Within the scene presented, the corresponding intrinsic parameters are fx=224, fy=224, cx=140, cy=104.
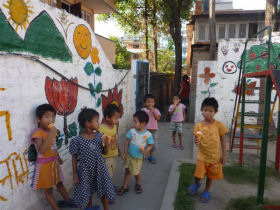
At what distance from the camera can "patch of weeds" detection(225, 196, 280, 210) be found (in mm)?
2819

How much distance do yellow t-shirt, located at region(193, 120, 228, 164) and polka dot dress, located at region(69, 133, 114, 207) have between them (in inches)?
50.1

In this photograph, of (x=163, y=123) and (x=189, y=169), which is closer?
(x=189, y=169)

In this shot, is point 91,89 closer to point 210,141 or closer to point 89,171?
point 89,171

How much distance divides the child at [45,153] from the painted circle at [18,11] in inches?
34.3

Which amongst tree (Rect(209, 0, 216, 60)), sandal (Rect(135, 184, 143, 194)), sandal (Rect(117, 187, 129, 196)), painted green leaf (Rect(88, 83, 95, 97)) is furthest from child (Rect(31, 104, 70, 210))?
tree (Rect(209, 0, 216, 60))

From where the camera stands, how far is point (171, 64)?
104 ft

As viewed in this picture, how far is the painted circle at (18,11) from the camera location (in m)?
2.10

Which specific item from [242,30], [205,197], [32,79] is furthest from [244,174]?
[242,30]

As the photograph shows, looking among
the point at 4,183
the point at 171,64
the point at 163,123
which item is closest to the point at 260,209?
the point at 4,183

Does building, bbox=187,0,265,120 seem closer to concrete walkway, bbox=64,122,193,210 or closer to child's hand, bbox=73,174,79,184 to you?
concrete walkway, bbox=64,122,193,210

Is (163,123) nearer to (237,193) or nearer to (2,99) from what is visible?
(237,193)

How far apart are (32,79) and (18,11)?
0.67 metres

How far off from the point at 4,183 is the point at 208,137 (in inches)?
90.9

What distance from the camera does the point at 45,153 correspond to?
2391 millimetres
